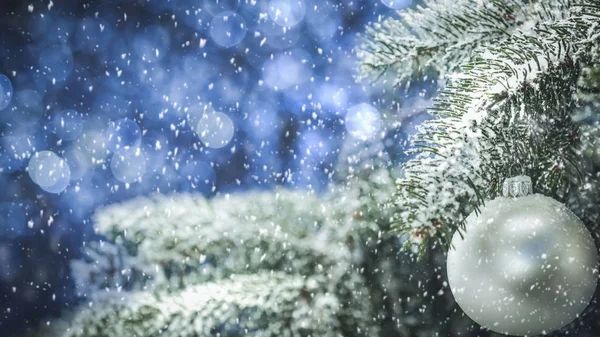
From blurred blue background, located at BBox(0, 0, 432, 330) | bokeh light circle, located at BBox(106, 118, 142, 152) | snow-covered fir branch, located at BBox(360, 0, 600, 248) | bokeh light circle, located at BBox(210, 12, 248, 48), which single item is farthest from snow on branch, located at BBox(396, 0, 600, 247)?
bokeh light circle, located at BBox(210, 12, 248, 48)

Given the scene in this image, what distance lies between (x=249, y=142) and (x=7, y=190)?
2501 mm

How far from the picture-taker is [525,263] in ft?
1.35

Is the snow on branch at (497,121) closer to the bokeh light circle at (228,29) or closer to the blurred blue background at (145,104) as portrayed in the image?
the blurred blue background at (145,104)

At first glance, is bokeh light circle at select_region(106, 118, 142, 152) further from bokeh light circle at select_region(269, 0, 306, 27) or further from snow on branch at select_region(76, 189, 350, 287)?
snow on branch at select_region(76, 189, 350, 287)

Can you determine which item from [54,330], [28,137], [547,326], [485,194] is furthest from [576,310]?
[28,137]

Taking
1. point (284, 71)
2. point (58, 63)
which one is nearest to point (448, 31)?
point (284, 71)

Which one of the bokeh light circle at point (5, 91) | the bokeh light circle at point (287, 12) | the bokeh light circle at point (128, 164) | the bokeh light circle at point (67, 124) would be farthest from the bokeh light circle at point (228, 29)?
the bokeh light circle at point (5, 91)

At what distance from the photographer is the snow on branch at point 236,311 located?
64 cm

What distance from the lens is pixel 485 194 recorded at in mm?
403

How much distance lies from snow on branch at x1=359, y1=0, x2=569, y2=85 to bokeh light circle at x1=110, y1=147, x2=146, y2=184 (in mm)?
4894

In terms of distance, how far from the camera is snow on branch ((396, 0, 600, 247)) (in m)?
0.37

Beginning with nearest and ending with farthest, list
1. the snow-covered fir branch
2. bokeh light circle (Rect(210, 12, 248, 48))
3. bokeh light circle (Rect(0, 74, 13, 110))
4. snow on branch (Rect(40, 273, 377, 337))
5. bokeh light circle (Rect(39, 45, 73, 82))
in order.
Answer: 1. the snow-covered fir branch
2. snow on branch (Rect(40, 273, 377, 337))
3. bokeh light circle (Rect(0, 74, 13, 110))
4. bokeh light circle (Rect(39, 45, 73, 82))
5. bokeh light circle (Rect(210, 12, 248, 48))

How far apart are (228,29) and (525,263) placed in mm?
6499

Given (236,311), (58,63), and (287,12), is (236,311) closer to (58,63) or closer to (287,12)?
(287,12)
